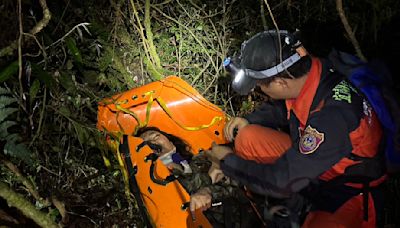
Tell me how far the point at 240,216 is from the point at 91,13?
1.57 metres

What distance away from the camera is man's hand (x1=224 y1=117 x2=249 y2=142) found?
9.13ft

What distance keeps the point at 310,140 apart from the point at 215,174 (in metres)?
0.68

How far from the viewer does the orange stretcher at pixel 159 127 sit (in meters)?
2.73

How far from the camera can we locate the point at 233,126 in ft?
9.23

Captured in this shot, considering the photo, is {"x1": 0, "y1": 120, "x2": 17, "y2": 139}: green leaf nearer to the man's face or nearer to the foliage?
the foliage

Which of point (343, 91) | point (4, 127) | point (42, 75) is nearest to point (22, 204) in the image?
point (4, 127)

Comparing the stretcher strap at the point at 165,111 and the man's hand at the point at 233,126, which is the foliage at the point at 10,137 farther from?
the man's hand at the point at 233,126

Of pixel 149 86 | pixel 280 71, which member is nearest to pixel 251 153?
pixel 280 71

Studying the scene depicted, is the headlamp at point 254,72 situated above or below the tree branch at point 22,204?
above

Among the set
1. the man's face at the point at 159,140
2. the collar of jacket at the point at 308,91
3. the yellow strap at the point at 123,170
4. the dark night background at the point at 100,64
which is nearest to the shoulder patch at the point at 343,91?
the collar of jacket at the point at 308,91

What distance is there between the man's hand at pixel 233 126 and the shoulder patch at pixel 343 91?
690 mm

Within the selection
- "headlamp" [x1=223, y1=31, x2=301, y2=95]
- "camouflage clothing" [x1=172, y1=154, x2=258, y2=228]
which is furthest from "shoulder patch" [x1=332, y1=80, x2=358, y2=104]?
"camouflage clothing" [x1=172, y1=154, x2=258, y2=228]

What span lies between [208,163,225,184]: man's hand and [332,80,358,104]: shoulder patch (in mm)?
777

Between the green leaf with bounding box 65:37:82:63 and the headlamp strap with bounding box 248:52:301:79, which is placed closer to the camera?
the headlamp strap with bounding box 248:52:301:79
